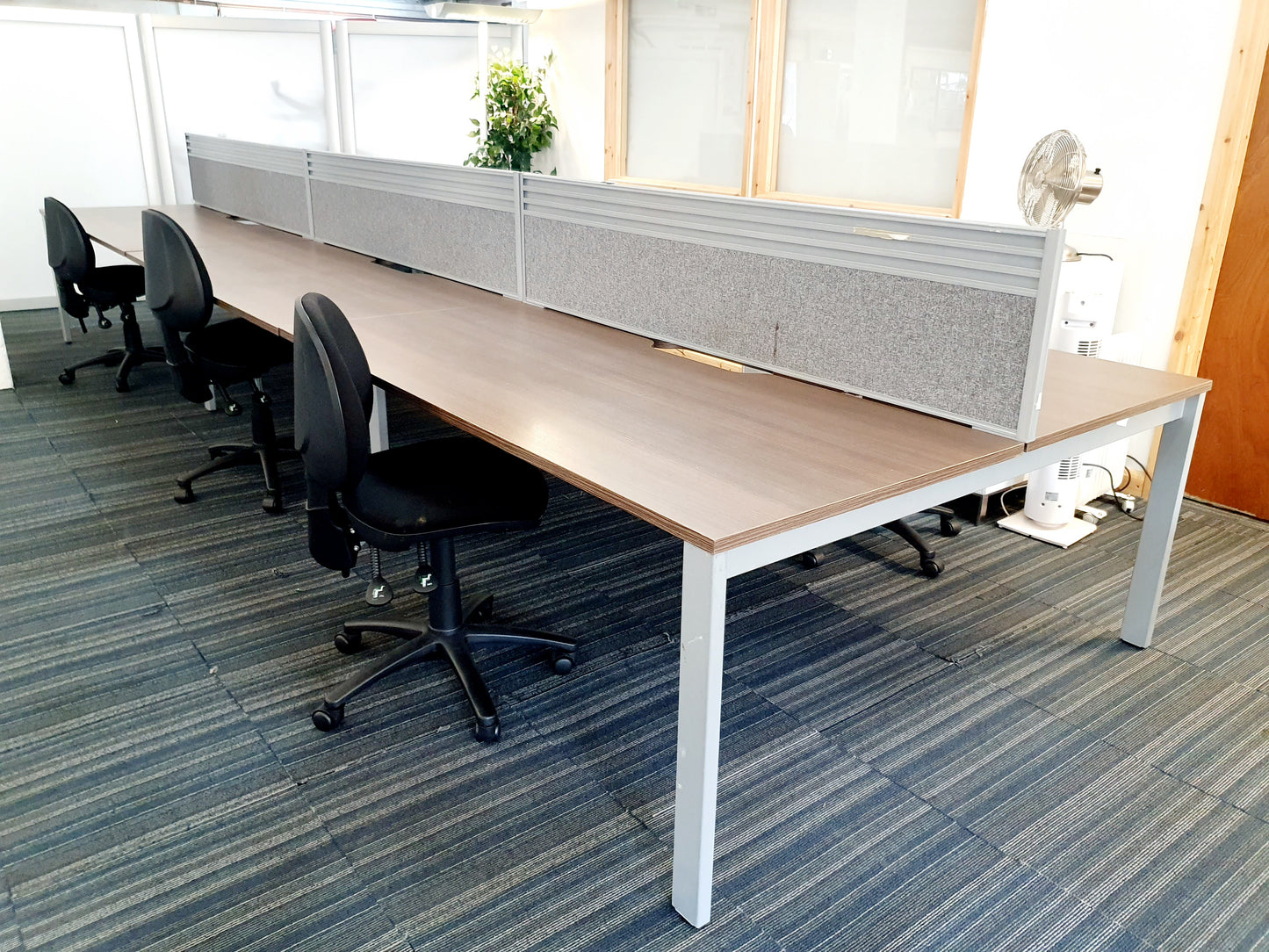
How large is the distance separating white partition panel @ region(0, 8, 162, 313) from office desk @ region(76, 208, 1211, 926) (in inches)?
139

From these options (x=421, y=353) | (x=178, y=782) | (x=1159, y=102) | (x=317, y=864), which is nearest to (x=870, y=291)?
(x=421, y=353)

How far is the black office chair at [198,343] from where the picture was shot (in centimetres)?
255

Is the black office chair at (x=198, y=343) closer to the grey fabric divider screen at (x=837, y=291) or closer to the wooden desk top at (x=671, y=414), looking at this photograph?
the wooden desk top at (x=671, y=414)

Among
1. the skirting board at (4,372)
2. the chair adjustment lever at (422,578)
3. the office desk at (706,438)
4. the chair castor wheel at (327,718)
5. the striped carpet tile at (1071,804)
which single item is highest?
the office desk at (706,438)

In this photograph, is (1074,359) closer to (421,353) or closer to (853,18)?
(421,353)

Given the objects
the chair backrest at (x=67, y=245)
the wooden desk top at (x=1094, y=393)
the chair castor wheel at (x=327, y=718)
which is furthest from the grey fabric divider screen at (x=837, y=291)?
the chair backrest at (x=67, y=245)

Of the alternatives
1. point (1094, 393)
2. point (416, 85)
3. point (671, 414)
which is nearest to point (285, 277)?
point (671, 414)

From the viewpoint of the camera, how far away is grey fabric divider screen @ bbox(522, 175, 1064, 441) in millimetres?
1548

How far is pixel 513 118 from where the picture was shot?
602cm

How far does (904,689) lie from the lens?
80.6 inches

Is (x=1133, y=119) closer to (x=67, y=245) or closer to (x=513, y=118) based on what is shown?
(x=67, y=245)

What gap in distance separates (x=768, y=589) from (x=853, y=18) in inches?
125

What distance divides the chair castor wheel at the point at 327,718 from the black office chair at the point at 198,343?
1.16 m

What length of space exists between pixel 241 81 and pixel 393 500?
16.3ft
